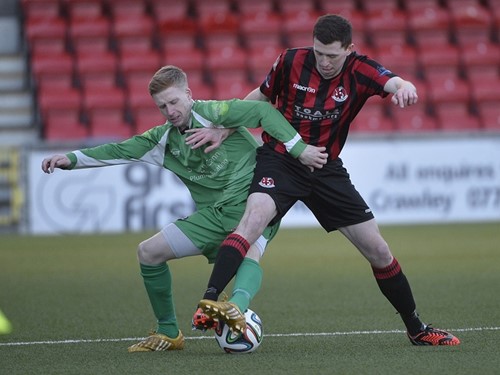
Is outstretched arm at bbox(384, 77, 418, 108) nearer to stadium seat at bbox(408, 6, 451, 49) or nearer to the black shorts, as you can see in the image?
the black shorts

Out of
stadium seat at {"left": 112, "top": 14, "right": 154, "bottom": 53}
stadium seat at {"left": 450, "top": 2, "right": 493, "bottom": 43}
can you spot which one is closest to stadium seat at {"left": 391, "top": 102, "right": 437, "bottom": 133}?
stadium seat at {"left": 450, "top": 2, "right": 493, "bottom": 43}

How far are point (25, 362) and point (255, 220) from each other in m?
1.30

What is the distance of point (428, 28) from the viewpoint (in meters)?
17.3

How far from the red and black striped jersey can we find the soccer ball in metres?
0.96

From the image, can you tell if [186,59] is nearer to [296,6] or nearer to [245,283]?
[296,6]

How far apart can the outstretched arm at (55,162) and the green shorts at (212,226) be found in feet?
2.19

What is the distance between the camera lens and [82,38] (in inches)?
651

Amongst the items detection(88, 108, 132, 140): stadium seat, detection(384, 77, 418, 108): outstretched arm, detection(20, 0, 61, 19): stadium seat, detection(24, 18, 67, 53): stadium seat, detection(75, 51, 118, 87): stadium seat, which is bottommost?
detection(88, 108, 132, 140): stadium seat

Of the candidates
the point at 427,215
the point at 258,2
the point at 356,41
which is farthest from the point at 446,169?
the point at 258,2

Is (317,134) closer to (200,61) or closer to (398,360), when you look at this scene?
(398,360)

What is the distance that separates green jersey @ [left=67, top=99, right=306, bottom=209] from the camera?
559 cm

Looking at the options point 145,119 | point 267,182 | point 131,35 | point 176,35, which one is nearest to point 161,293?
point 267,182

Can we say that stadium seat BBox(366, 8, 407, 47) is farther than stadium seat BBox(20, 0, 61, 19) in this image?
Yes

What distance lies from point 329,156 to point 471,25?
40.3 feet
